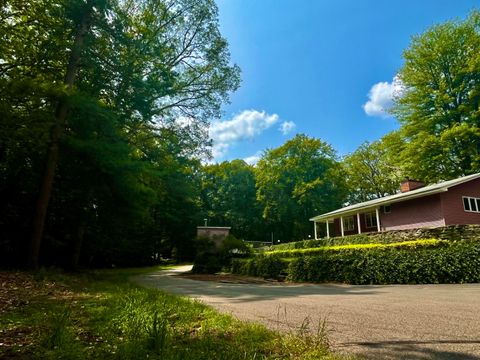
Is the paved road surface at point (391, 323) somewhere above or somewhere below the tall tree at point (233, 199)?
below

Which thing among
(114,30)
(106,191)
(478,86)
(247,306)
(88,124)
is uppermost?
(478,86)

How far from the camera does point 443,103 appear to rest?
28438 millimetres

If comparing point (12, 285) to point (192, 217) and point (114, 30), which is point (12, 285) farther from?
point (192, 217)

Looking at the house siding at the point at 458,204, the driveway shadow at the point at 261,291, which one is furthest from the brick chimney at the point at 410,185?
the driveway shadow at the point at 261,291

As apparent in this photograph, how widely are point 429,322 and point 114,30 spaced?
15.5 meters

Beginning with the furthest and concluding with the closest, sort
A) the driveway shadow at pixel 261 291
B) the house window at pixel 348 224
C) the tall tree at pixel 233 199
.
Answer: the tall tree at pixel 233 199 → the house window at pixel 348 224 → the driveway shadow at pixel 261 291

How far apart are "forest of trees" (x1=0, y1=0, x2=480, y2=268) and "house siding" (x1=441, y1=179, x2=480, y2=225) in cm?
598

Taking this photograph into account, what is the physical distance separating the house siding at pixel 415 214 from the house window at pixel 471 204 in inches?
82.7

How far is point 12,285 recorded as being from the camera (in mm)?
8430

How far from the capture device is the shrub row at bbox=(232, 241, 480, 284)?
11867 mm

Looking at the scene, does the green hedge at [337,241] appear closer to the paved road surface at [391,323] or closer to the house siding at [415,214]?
the house siding at [415,214]

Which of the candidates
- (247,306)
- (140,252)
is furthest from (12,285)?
(140,252)

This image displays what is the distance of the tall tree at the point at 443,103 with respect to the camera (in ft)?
88.0

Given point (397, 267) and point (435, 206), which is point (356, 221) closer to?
point (435, 206)
